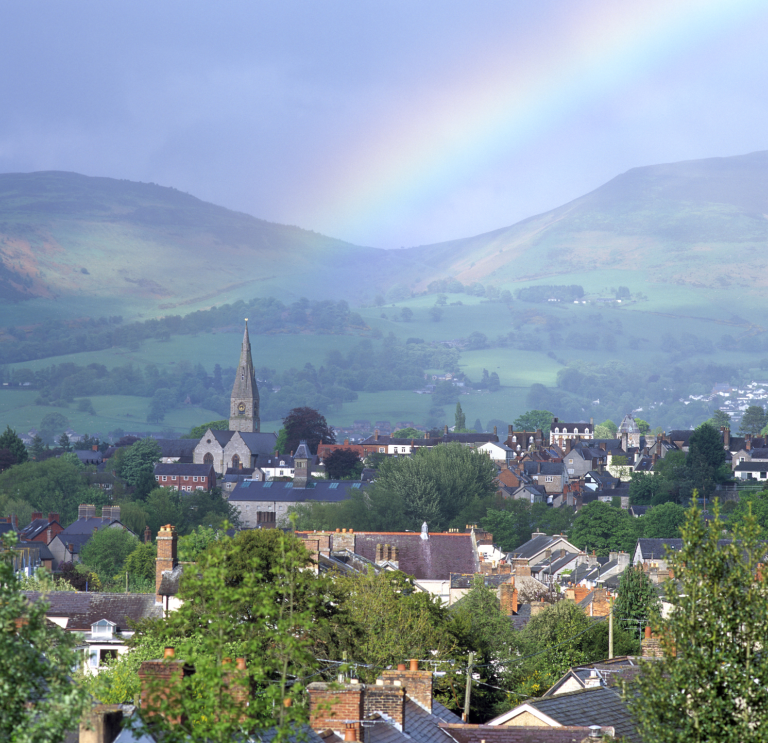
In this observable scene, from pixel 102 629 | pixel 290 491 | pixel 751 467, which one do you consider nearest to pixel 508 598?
pixel 102 629

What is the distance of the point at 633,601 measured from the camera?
49.8 m

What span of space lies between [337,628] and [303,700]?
1851 cm

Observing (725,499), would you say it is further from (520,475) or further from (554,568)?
(554,568)

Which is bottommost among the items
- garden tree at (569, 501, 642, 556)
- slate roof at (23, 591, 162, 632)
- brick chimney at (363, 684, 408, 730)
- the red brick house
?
the red brick house

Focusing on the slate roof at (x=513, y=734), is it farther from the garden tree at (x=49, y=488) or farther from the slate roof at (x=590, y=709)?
the garden tree at (x=49, y=488)

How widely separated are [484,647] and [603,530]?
220 feet

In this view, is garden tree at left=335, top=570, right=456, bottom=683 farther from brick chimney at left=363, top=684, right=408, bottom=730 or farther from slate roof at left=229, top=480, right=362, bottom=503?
slate roof at left=229, top=480, right=362, bottom=503

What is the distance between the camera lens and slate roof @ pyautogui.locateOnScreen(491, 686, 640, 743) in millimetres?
24422

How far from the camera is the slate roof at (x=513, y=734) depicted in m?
22.4

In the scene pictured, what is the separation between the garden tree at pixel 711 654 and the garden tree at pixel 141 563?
239 ft

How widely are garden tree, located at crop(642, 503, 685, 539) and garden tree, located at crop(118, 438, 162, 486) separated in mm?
78489

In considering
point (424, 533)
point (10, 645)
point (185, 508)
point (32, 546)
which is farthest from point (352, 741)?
point (185, 508)

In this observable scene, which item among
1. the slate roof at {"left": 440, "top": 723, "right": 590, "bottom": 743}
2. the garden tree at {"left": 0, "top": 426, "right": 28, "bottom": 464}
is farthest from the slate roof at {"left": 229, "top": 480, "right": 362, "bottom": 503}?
the slate roof at {"left": 440, "top": 723, "right": 590, "bottom": 743}

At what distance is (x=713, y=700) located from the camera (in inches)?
566
